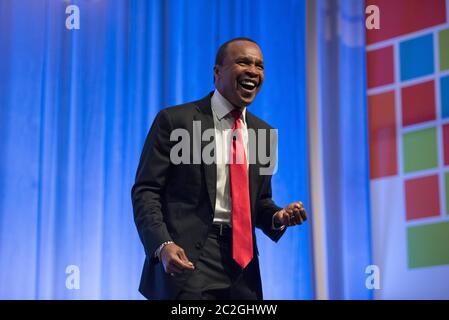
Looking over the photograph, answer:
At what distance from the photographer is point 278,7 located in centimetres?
351

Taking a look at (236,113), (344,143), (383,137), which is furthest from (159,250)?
(383,137)

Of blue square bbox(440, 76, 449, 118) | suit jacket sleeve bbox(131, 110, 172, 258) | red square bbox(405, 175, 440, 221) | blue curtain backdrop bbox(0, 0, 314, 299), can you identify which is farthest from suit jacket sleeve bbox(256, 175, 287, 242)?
blue square bbox(440, 76, 449, 118)

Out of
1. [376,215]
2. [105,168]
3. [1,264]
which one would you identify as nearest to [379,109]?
[376,215]

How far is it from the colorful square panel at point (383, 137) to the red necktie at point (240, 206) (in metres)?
1.57

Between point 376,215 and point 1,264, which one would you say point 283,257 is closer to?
point 376,215

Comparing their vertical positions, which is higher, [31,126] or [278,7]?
[278,7]

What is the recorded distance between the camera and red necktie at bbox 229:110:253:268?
1.95m

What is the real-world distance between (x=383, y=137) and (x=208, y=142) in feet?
5.54

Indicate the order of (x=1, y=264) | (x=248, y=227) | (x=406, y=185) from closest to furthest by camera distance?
(x=248, y=227) < (x=1, y=264) < (x=406, y=185)

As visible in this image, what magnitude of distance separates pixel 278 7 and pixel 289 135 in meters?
0.68

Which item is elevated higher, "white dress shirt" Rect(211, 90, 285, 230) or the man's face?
the man's face

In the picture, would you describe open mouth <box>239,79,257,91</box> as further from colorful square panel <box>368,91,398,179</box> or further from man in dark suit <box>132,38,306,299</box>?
colorful square panel <box>368,91,398,179</box>
